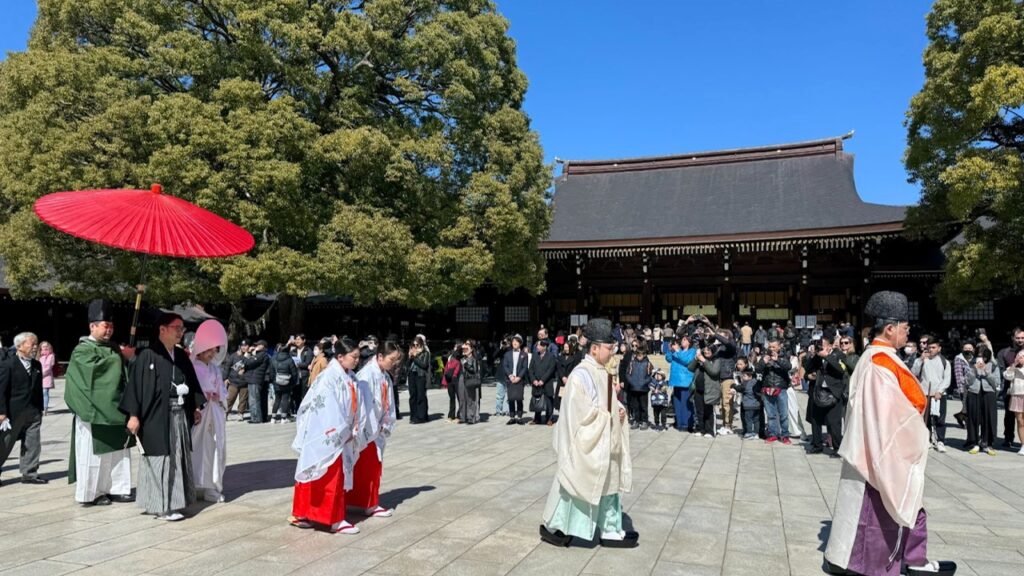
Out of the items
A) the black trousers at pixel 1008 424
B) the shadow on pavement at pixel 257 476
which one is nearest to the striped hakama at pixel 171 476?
the shadow on pavement at pixel 257 476

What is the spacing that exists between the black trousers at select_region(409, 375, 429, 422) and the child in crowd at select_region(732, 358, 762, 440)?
5.12 metres

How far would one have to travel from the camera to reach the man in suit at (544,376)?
11008 mm

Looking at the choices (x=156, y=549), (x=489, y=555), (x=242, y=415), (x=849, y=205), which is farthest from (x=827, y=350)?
(x=849, y=205)

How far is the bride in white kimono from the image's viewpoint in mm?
5652

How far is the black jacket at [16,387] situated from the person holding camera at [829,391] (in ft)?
27.9

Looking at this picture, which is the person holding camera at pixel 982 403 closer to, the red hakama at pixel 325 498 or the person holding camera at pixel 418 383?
the person holding camera at pixel 418 383

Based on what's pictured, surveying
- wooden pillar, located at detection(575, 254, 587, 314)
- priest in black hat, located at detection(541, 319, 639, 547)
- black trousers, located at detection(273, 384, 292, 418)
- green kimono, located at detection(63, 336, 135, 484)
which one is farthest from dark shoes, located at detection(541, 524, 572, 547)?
wooden pillar, located at detection(575, 254, 587, 314)

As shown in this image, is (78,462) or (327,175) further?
(327,175)

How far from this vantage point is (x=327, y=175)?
1652 cm

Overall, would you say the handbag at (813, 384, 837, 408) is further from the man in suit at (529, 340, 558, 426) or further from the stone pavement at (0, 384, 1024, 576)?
the man in suit at (529, 340, 558, 426)

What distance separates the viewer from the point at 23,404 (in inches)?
246

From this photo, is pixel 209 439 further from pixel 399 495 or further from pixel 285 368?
pixel 285 368

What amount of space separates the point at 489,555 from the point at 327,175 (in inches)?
540

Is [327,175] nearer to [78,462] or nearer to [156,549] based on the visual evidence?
[78,462]
